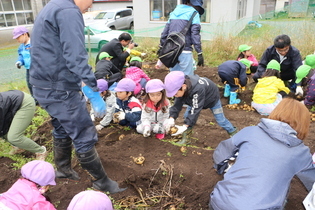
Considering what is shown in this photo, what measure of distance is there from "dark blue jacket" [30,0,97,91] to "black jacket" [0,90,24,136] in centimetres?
99

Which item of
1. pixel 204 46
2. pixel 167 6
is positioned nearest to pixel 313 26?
pixel 204 46

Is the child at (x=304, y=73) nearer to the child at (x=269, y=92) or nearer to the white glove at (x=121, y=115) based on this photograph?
the child at (x=269, y=92)

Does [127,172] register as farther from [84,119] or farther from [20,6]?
[20,6]

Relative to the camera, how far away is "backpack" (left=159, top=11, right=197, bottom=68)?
4659 millimetres

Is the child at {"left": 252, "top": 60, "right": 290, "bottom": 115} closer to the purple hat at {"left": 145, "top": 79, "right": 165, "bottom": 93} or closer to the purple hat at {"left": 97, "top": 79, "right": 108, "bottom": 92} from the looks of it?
the purple hat at {"left": 145, "top": 79, "right": 165, "bottom": 93}

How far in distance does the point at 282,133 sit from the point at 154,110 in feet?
7.28

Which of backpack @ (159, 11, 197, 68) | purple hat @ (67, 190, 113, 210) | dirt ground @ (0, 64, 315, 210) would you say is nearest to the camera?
purple hat @ (67, 190, 113, 210)

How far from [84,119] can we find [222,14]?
470 inches

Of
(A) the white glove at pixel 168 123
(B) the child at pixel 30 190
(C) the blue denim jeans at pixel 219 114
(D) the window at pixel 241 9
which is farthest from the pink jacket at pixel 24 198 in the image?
(D) the window at pixel 241 9

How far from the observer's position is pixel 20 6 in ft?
57.1

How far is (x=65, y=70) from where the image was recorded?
2.35 meters

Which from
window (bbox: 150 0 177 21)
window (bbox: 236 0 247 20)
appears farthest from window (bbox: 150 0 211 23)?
window (bbox: 236 0 247 20)

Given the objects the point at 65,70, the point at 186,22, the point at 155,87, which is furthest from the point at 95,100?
the point at 186,22

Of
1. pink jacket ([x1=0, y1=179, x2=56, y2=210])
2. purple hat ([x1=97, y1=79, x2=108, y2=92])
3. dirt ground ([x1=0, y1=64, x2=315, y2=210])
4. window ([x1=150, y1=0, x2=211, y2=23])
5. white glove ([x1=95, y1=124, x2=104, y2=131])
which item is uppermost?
window ([x1=150, y1=0, x2=211, y2=23])
